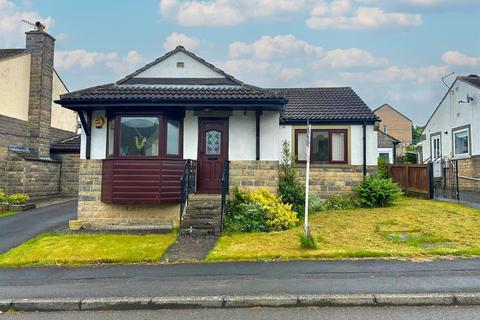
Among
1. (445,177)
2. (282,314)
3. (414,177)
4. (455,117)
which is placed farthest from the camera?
(455,117)

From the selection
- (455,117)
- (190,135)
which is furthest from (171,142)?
(455,117)

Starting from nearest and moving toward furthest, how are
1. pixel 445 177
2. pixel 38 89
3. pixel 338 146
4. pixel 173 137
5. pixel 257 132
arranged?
pixel 173 137
pixel 257 132
pixel 338 146
pixel 445 177
pixel 38 89

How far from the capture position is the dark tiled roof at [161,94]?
1109cm

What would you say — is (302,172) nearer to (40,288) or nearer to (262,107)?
(262,107)

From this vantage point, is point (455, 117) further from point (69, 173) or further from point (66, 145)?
point (66, 145)

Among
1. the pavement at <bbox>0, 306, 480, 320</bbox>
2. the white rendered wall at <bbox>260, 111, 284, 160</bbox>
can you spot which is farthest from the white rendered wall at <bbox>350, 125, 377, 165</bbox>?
the pavement at <bbox>0, 306, 480, 320</bbox>

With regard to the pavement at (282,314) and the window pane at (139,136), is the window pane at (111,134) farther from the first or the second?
the pavement at (282,314)

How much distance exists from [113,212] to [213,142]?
3933 mm

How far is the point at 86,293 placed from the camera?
5.88 meters

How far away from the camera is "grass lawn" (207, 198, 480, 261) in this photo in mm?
7891

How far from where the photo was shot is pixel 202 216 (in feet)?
34.2

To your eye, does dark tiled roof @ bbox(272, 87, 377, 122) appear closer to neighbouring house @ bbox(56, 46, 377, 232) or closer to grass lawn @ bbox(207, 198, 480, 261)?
neighbouring house @ bbox(56, 46, 377, 232)

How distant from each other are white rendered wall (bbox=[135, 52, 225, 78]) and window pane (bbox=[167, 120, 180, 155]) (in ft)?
7.02

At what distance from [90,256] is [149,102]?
492 centimetres
